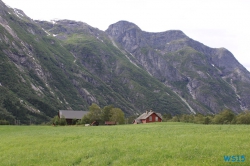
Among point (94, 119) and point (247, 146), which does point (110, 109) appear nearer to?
point (94, 119)

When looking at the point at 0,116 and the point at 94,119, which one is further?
the point at 0,116

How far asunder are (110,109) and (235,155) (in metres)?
101

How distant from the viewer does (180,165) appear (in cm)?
1636

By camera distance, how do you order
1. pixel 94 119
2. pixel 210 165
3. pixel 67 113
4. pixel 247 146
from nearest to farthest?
pixel 210 165 < pixel 247 146 < pixel 94 119 < pixel 67 113

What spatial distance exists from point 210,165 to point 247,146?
5.76m

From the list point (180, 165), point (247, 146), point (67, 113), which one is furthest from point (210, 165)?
point (67, 113)

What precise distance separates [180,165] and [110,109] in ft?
331

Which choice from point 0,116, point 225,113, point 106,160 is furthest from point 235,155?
point 0,116

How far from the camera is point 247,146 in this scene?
768 inches

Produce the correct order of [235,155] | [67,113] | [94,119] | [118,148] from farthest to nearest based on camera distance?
[67,113] → [94,119] → [118,148] → [235,155]

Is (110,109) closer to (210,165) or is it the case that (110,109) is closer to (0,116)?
→ (210,165)

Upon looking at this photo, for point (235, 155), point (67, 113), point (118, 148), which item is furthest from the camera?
point (67, 113)

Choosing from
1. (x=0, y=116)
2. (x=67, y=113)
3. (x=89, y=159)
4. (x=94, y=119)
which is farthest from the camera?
(x=0, y=116)

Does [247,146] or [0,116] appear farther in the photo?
[0,116]
